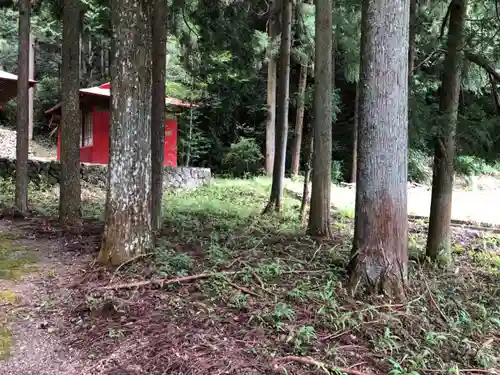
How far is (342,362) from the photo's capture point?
3291 millimetres

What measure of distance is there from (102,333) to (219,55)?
1678cm

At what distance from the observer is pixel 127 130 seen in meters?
5.09

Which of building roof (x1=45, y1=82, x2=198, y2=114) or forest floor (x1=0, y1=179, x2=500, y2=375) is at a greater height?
building roof (x1=45, y1=82, x2=198, y2=114)

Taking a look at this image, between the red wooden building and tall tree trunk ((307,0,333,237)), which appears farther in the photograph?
the red wooden building

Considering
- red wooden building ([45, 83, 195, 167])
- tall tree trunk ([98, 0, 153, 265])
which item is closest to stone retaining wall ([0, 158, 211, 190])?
red wooden building ([45, 83, 195, 167])

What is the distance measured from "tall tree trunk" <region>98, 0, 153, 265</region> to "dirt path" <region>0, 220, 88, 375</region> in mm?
715

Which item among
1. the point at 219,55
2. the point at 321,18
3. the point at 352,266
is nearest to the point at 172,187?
the point at 219,55

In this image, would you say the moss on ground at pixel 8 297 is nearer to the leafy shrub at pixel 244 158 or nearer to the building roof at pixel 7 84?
the building roof at pixel 7 84

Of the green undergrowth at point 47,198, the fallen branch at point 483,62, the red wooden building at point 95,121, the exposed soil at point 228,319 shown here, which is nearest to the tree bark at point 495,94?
the fallen branch at point 483,62

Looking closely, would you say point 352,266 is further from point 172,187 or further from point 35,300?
point 172,187

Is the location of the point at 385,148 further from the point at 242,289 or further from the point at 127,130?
the point at 127,130

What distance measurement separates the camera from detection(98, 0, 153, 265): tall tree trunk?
5.09 meters

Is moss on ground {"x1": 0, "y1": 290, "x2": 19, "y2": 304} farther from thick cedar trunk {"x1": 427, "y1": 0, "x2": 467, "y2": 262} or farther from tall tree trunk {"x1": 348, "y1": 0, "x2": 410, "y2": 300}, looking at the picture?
thick cedar trunk {"x1": 427, "y1": 0, "x2": 467, "y2": 262}

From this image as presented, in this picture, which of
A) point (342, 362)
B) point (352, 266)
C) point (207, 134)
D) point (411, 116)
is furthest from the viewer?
point (207, 134)
